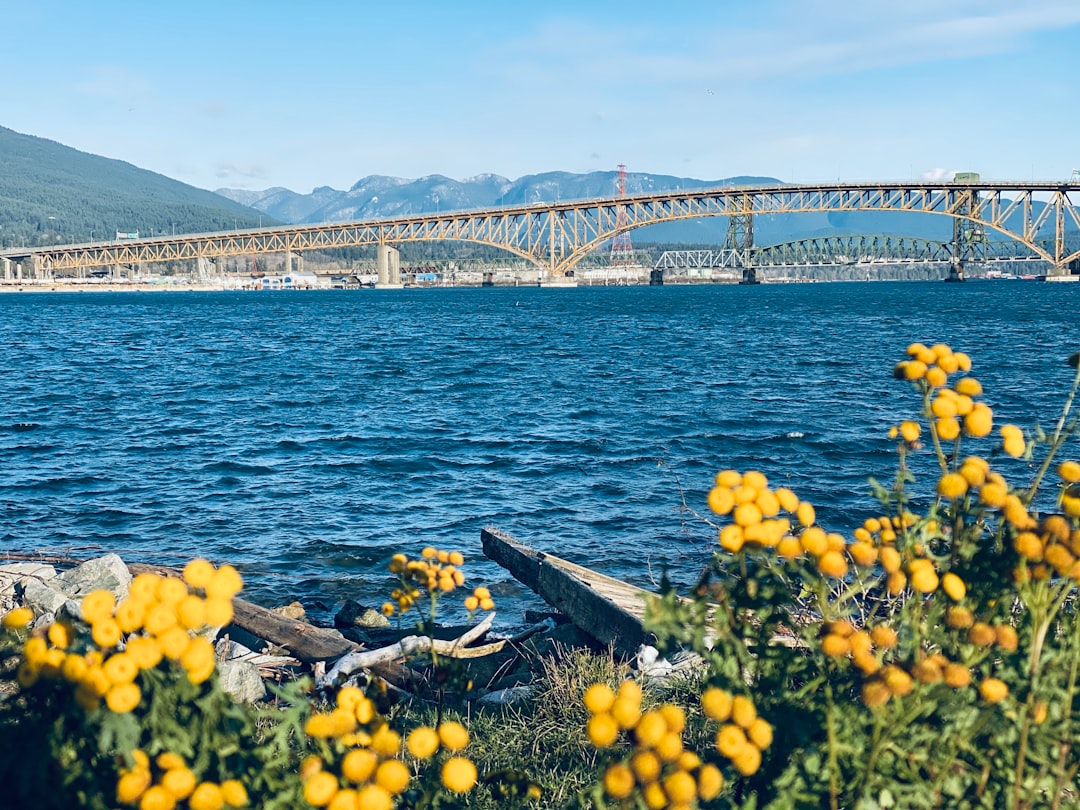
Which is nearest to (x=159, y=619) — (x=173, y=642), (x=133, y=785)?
(x=173, y=642)

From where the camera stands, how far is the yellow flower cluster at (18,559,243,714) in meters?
1.61

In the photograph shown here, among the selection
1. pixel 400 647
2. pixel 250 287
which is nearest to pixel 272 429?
pixel 400 647

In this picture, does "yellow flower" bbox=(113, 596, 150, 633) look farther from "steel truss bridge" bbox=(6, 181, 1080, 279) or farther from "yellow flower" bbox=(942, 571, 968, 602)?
"steel truss bridge" bbox=(6, 181, 1080, 279)

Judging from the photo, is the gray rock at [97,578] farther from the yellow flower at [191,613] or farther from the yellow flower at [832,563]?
the yellow flower at [832,563]

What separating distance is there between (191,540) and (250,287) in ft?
576

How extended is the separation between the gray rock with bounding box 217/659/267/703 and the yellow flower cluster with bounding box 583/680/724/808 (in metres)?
4.31

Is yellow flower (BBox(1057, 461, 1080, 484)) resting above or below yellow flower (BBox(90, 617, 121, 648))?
above

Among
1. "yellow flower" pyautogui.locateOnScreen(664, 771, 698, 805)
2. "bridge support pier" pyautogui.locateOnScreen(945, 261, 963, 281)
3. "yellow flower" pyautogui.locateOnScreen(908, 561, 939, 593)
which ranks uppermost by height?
"bridge support pier" pyautogui.locateOnScreen(945, 261, 963, 281)

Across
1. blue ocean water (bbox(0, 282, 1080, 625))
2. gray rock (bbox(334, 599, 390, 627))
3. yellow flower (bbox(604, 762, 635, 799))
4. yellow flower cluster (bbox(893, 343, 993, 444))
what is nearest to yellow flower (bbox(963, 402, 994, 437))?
yellow flower cluster (bbox(893, 343, 993, 444))

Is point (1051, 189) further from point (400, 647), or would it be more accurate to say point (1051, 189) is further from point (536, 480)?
point (400, 647)

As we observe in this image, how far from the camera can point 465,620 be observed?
8969 millimetres

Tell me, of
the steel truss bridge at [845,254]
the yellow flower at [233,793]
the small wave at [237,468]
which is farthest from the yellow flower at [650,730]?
the steel truss bridge at [845,254]

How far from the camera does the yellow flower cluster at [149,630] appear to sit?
5.27ft

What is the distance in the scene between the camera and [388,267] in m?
152
